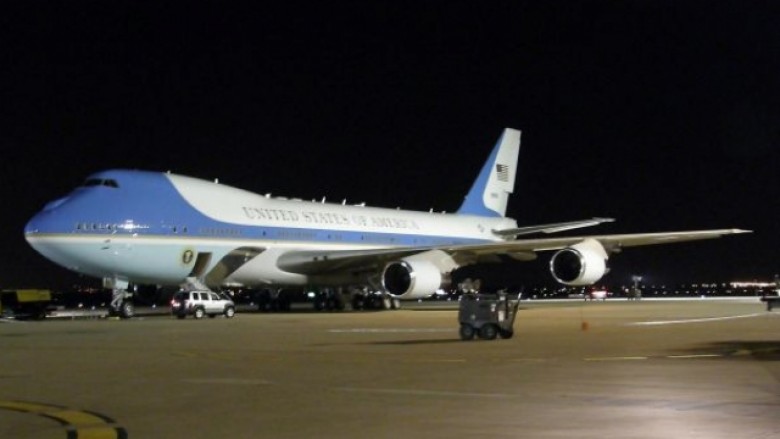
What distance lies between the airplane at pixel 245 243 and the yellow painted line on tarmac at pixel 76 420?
24.7 meters

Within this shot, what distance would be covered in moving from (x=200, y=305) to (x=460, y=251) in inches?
423

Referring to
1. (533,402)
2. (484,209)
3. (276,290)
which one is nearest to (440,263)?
(276,290)

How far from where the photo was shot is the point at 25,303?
45.9 metres

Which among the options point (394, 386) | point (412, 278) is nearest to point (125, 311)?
point (412, 278)

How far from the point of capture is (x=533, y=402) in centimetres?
1216

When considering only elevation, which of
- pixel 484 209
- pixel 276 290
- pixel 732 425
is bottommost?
pixel 732 425

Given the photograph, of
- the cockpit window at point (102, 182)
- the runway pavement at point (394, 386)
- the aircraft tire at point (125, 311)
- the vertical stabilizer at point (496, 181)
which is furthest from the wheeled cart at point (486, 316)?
the vertical stabilizer at point (496, 181)

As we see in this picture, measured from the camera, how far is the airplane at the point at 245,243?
3681 cm

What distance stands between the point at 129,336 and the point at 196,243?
12.6m

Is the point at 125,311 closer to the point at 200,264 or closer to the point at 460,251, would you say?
the point at 200,264

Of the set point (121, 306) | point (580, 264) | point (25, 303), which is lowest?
point (121, 306)

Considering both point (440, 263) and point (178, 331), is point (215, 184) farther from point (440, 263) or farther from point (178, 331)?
point (178, 331)

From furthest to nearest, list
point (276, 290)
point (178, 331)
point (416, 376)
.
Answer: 1. point (276, 290)
2. point (178, 331)
3. point (416, 376)

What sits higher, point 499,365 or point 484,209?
point 484,209
